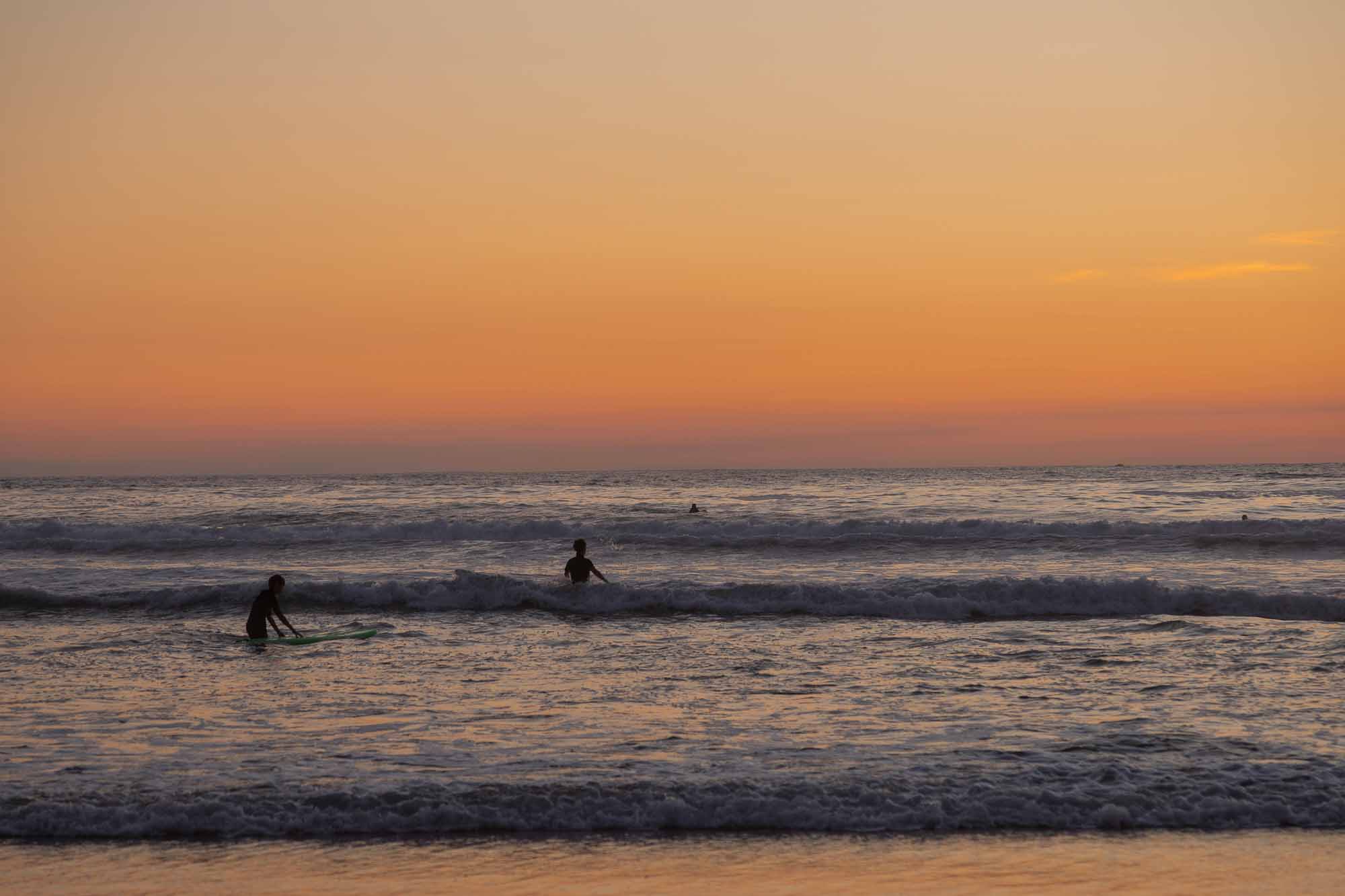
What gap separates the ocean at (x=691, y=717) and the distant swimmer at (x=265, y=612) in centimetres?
52

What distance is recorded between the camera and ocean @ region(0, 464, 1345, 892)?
350 inches

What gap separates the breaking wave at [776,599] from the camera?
69.5 feet

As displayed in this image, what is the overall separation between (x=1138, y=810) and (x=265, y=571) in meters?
25.2

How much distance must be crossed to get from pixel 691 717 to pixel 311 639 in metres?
8.59

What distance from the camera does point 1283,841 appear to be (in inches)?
340

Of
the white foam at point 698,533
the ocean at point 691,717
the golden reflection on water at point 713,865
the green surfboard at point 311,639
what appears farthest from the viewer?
the white foam at point 698,533

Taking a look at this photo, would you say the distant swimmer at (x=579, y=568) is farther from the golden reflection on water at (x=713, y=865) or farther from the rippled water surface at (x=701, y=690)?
the golden reflection on water at (x=713, y=865)

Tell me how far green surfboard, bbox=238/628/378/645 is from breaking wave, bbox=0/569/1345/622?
12.0 feet

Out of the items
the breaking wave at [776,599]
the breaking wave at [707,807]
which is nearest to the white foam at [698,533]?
the breaking wave at [776,599]

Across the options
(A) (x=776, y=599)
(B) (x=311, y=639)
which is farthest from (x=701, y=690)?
(A) (x=776, y=599)

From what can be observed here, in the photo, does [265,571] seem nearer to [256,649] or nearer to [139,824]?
[256,649]

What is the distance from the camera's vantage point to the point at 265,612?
1877 cm

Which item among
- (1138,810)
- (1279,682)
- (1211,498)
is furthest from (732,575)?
(1211,498)

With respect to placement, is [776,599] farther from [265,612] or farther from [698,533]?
[698,533]
